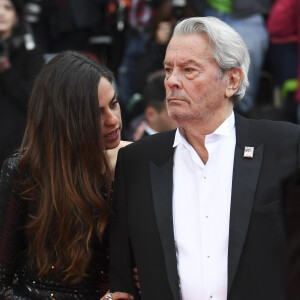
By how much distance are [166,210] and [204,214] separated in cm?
16

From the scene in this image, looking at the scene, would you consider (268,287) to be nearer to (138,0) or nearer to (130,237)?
(130,237)

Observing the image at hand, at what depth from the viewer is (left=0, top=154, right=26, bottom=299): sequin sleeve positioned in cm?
291

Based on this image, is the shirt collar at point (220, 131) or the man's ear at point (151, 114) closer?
Result: the shirt collar at point (220, 131)

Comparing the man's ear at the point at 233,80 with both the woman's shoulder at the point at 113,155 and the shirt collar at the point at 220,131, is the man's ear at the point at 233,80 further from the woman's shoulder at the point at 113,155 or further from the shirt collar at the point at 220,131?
the woman's shoulder at the point at 113,155

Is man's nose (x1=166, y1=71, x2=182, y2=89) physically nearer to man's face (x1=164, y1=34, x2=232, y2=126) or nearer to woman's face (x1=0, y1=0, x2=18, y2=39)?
man's face (x1=164, y1=34, x2=232, y2=126)

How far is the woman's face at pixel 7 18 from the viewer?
5027 millimetres

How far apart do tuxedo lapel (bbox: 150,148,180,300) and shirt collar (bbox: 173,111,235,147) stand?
58 millimetres

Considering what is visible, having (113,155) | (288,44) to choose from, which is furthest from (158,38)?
(113,155)

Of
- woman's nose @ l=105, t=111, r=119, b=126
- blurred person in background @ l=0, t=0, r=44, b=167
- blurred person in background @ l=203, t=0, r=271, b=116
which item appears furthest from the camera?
blurred person in background @ l=203, t=0, r=271, b=116

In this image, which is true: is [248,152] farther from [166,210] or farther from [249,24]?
[249,24]

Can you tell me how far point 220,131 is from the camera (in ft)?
8.93

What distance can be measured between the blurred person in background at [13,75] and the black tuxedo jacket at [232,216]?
2.07 meters

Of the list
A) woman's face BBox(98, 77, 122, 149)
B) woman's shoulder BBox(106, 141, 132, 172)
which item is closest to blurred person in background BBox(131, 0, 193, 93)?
woman's shoulder BBox(106, 141, 132, 172)

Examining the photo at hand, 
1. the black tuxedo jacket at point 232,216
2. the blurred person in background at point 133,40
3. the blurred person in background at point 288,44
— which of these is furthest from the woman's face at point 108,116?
the blurred person in background at point 133,40
